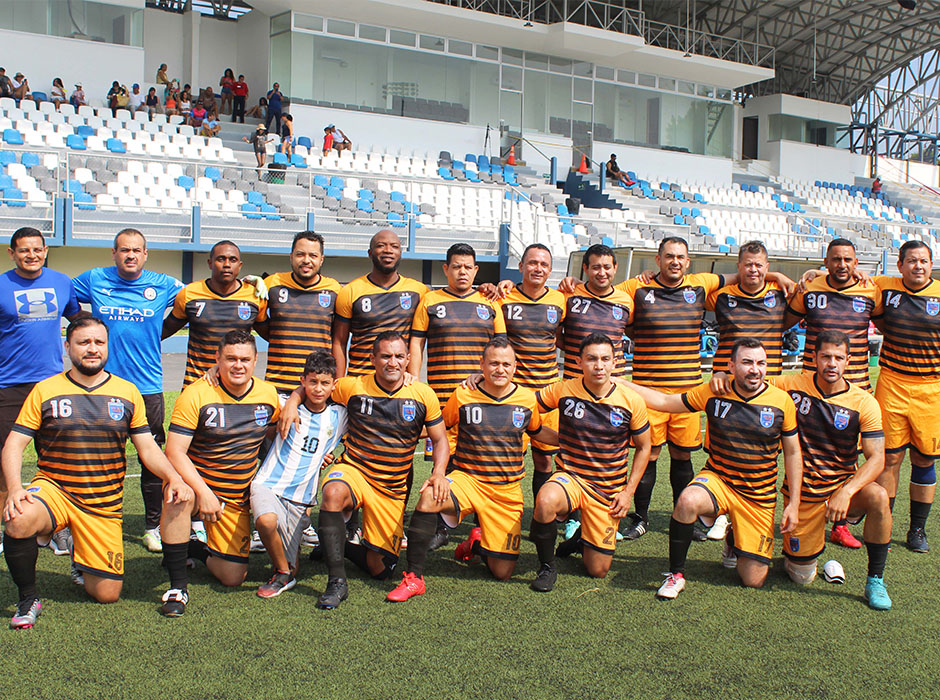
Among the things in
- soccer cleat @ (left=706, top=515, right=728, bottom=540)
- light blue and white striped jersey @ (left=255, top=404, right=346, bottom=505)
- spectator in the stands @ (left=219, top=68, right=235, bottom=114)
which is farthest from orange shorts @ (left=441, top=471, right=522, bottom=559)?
spectator in the stands @ (left=219, top=68, right=235, bottom=114)

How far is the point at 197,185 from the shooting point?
53.1ft

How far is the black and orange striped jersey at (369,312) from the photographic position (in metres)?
5.65

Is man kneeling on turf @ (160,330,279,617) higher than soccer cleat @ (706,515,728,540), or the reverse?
man kneeling on turf @ (160,330,279,617)

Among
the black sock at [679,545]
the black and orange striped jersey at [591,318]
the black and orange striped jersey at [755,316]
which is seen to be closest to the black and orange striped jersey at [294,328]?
the black and orange striped jersey at [591,318]

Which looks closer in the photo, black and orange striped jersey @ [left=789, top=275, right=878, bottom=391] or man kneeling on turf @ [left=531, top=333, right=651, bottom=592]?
man kneeling on turf @ [left=531, top=333, right=651, bottom=592]

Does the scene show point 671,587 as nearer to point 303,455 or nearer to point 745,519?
point 745,519

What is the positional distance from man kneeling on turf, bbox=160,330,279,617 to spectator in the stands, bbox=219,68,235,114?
19.1 meters

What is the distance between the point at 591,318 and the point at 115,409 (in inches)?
116

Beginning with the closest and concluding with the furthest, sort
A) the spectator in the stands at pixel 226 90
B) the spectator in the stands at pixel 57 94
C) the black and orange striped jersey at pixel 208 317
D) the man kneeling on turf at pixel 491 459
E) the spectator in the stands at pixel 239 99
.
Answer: the man kneeling on turf at pixel 491 459
the black and orange striped jersey at pixel 208 317
the spectator in the stands at pixel 57 94
the spectator in the stands at pixel 239 99
the spectator in the stands at pixel 226 90

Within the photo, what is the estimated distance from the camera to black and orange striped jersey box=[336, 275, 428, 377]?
5.65 metres

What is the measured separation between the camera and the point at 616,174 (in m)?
26.2

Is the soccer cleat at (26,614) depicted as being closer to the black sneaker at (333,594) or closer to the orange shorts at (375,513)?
the black sneaker at (333,594)

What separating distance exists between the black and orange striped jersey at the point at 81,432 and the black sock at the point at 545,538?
2.17 m

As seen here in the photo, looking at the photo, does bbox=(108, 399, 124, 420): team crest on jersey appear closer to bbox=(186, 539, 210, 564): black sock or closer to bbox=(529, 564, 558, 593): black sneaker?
bbox=(186, 539, 210, 564): black sock
